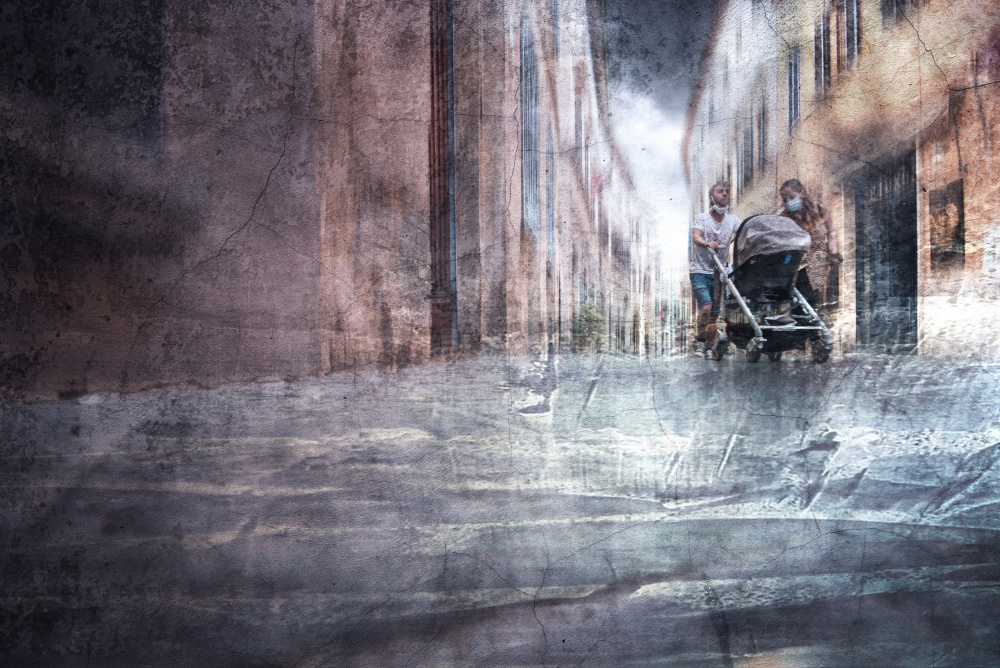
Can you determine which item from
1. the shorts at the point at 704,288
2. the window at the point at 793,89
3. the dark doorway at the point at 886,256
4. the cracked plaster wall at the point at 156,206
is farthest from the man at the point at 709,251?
the cracked plaster wall at the point at 156,206

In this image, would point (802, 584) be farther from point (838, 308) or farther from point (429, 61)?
point (429, 61)

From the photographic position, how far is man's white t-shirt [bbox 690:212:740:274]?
3.00 m

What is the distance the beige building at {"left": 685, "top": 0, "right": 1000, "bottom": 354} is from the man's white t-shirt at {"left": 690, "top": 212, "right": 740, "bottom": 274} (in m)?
0.10

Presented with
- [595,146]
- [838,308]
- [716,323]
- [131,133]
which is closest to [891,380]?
[838,308]

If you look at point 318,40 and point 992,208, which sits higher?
point 318,40

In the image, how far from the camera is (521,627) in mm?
3014

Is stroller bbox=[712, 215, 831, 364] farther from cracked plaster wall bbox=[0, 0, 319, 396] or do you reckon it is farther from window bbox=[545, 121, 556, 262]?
cracked plaster wall bbox=[0, 0, 319, 396]

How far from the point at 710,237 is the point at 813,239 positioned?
1.49 ft

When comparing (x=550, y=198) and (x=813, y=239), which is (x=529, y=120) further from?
(x=813, y=239)

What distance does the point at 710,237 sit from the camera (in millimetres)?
3010

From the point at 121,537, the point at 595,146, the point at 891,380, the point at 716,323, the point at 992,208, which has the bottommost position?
the point at 121,537

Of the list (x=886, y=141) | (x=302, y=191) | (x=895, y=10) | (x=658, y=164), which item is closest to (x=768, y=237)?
(x=658, y=164)

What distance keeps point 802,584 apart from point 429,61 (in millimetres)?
2922

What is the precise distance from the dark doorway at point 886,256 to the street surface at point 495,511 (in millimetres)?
198
